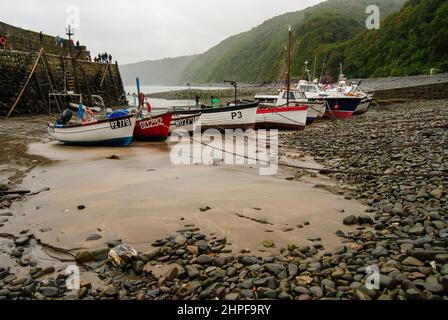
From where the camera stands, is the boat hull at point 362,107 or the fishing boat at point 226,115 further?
the boat hull at point 362,107

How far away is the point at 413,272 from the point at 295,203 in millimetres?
3513

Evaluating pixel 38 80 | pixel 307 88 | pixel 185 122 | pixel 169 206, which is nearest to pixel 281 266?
pixel 169 206

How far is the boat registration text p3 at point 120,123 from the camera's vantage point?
15414 mm

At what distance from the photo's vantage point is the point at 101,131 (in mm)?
15586

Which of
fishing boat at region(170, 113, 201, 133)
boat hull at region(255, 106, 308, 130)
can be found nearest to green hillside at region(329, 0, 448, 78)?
boat hull at region(255, 106, 308, 130)

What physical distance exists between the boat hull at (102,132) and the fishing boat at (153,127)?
141 cm

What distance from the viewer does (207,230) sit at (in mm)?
6160

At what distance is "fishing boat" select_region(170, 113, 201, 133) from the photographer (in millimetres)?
18534

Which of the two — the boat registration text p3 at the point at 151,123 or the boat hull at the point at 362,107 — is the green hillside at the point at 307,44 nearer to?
the boat hull at the point at 362,107

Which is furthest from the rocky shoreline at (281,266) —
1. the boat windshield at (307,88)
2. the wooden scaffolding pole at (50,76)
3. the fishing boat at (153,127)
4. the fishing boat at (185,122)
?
the wooden scaffolding pole at (50,76)

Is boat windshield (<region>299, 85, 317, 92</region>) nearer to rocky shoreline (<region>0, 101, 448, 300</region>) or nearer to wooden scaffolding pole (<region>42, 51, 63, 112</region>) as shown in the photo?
wooden scaffolding pole (<region>42, 51, 63, 112</region>)

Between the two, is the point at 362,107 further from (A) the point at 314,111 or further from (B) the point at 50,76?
(B) the point at 50,76

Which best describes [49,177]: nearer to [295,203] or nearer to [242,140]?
[295,203]

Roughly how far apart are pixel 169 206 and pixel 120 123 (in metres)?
9.30
